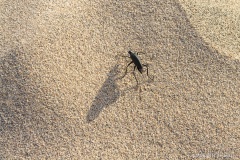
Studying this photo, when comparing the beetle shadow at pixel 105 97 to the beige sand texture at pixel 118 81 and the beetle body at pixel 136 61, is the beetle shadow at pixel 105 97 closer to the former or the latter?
the beige sand texture at pixel 118 81

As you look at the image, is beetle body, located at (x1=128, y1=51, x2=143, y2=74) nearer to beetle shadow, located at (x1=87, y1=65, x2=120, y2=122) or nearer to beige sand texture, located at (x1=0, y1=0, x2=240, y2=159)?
beige sand texture, located at (x1=0, y1=0, x2=240, y2=159)

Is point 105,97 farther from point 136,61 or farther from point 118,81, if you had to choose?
point 136,61

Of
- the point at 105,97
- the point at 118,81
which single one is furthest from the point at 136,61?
the point at 105,97

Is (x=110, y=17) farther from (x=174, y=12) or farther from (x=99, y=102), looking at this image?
(x=99, y=102)

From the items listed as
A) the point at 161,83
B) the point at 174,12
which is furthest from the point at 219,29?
the point at 161,83

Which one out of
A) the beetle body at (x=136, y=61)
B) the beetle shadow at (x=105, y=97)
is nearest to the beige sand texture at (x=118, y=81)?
the beetle shadow at (x=105, y=97)

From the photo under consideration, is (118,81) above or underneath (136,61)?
underneath

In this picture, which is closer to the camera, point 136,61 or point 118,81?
point 136,61

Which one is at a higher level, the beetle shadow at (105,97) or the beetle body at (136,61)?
the beetle body at (136,61)
